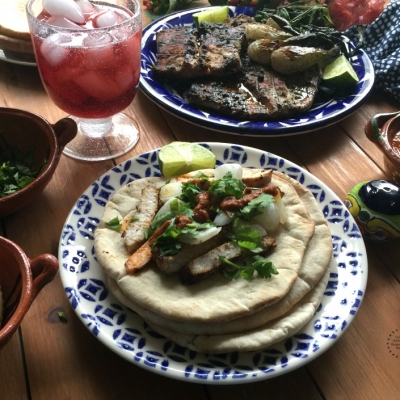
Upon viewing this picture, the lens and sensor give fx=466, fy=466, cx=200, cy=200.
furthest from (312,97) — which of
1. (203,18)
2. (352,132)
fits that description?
(203,18)

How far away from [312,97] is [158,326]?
3.81 feet

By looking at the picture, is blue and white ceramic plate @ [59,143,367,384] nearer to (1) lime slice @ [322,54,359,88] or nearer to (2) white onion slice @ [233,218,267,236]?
(2) white onion slice @ [233,218,267,236]

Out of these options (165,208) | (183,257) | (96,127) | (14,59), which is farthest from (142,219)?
(14,59)

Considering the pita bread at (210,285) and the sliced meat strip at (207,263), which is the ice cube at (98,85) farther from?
the sliced meat strip at (207,263)

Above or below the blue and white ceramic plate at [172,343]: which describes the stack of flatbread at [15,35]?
above

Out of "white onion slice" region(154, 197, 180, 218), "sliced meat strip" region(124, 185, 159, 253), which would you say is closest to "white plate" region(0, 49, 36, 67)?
"sliced meat strip" region(124, 185, 159, 253)

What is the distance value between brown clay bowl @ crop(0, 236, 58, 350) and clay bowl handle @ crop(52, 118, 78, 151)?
46 cm

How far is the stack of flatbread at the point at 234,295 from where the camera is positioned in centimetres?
100

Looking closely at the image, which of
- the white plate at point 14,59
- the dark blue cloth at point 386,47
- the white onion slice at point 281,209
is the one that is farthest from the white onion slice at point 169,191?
the dark blue cloth at point 386,47

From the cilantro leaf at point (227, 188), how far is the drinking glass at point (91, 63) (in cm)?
53

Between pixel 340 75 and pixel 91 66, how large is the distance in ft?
3.35

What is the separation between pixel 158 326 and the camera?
1043mm

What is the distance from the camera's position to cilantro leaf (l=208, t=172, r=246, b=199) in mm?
1210

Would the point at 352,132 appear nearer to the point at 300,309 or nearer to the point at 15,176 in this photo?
the point at 300,309
